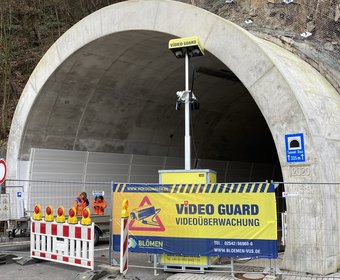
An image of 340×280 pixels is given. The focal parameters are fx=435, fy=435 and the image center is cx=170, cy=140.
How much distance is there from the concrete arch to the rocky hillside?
2.40 meters

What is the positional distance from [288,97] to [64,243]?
17.0ft

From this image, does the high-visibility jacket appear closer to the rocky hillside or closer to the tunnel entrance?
the tunnel entrance

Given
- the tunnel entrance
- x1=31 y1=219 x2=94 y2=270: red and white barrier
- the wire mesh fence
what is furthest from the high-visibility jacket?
the wire mesh fence

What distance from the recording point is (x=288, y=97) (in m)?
8.07

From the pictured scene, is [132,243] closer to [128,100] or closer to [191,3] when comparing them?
[128,100]

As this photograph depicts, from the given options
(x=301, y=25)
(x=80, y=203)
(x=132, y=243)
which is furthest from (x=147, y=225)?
(x=301, y=25)

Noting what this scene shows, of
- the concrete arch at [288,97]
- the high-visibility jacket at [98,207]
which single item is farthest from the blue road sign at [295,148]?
the high-visibility jacket at [98,207]

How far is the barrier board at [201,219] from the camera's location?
7.50 meters

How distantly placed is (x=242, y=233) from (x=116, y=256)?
10.9ft

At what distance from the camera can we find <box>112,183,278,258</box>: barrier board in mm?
7500

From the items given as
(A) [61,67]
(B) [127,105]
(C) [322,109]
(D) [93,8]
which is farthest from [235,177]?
(D) [93,8]

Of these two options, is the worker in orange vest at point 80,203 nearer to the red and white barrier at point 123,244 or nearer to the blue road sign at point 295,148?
the red and white barrier at point 123,244

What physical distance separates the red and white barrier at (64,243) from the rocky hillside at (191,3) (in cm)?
699

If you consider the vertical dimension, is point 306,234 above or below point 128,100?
below
